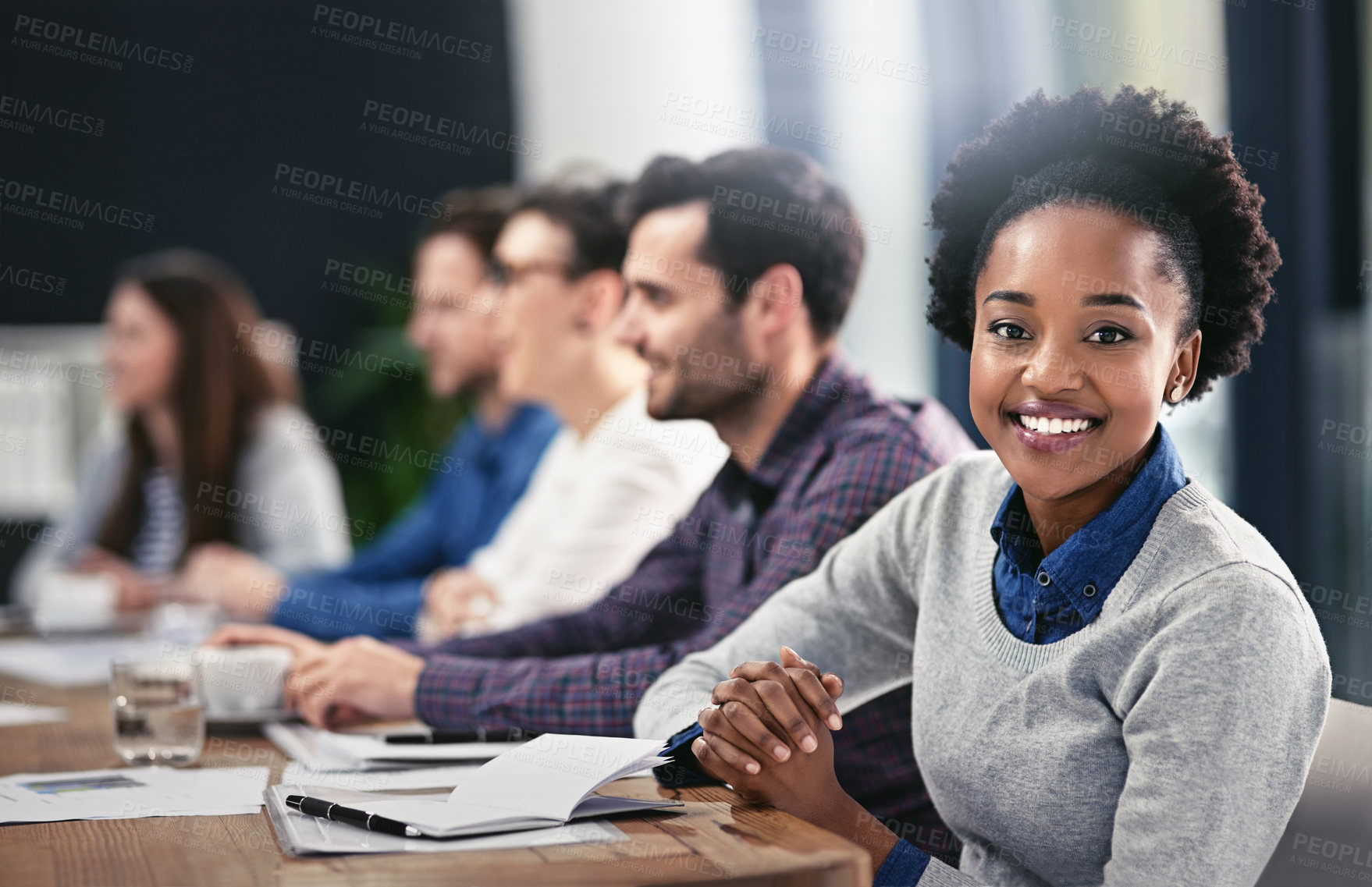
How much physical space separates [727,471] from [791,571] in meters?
0.33

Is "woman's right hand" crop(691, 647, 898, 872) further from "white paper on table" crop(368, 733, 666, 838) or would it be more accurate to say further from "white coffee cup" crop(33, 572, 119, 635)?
"white coffee cup" crop(33, 572, 119, 635)

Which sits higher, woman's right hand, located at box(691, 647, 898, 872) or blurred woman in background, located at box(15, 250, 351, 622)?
blurred woman in background, located at box(15, 250, 351, 622)

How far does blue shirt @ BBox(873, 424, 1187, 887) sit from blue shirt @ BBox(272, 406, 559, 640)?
1851 mm

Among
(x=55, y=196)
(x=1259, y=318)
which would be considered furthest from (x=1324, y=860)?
(x=55, y=196)

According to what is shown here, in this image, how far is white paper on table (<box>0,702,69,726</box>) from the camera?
5.60 ft

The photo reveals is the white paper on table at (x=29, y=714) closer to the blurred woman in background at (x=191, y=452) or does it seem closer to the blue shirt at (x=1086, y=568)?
the blue shirt at (x=1086, y=568)

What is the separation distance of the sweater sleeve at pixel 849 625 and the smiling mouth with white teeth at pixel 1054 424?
0.23m

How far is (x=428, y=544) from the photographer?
3.49m


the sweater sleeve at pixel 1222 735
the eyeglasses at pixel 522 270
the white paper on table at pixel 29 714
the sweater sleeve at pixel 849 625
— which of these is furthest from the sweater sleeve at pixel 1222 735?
the eyeglasses at pixel 522 270

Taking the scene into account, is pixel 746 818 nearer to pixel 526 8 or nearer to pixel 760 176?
pixel 760 176

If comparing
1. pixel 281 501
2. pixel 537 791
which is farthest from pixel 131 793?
pixel 281 501

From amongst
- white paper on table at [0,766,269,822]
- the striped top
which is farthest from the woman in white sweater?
the striped top

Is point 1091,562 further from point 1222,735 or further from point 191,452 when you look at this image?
point 191,452

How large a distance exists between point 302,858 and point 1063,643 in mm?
623
